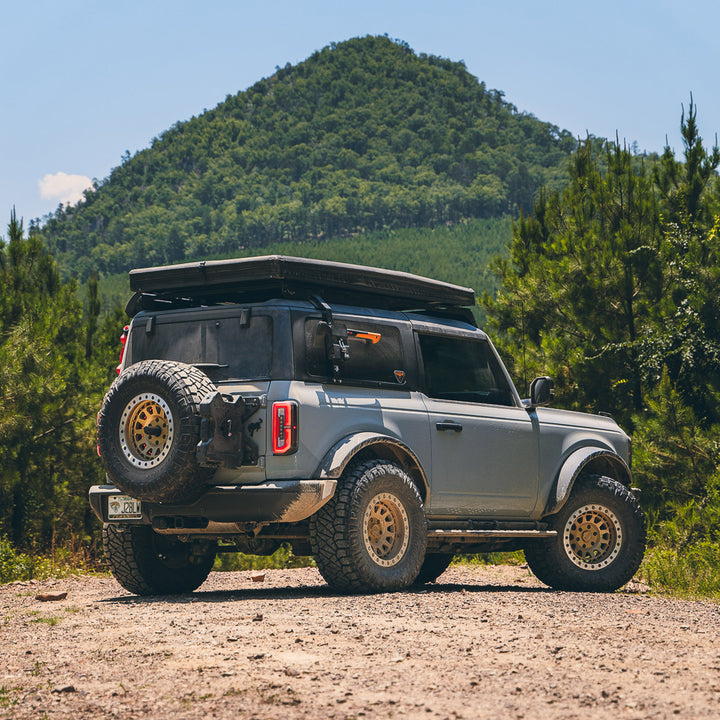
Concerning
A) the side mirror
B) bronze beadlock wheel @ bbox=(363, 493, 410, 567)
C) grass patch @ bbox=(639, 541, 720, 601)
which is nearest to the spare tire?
bronze beadlock wheel @ bbox=(363, 493, 410, 567)

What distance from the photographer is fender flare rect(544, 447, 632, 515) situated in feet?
32.2

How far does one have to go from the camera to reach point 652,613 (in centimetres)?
752

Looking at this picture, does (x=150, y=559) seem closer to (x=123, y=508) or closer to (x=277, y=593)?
(x=123, y=508)

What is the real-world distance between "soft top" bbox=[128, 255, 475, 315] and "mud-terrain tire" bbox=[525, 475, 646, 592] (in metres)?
2.28

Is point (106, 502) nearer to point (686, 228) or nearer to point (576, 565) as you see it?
point (576, 565)

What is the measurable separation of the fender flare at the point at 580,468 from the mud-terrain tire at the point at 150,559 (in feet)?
9.86

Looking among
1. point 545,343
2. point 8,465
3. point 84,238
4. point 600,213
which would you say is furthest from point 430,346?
point 84,238

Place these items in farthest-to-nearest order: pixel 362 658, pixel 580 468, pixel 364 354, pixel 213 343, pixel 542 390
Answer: pixel 580 468, pixel 542 390, pixel 364 354, pixel 213 343, pixel 362 658

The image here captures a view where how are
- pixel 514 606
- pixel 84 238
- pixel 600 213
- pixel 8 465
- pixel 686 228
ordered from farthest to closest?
1. pixel 84 238
2. pixel 8 465
3. pixel 600 213
4. pixel 686 228
5. pixel 514 606

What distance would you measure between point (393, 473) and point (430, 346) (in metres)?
1.44

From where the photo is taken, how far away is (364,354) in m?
8.62

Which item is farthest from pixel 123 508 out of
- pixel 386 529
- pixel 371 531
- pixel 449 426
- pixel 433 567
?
pixel 433 567

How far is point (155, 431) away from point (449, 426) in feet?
8.04

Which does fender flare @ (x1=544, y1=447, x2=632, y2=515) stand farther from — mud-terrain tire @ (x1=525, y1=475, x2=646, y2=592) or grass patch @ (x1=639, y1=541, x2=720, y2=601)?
grass patch @ (x1=639, y1=541, x2=720, y2=601)
